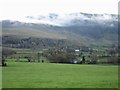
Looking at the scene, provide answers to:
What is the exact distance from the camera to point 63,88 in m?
27.0

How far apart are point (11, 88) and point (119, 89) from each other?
29.5 ft

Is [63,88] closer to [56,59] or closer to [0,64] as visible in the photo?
[0,64]

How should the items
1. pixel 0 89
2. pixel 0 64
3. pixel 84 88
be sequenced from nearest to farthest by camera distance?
pixel 0 89 → pixel 84 88 → pixel 0 64

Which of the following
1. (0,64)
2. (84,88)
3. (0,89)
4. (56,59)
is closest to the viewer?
(0,89)

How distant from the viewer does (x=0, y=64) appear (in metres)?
50.2

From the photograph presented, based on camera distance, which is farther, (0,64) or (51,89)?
(0,64)

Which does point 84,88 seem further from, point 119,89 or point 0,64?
point 0,64

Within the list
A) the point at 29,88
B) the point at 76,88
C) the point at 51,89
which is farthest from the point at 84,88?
the point at 29,88

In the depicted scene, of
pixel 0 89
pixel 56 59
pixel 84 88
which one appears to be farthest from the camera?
pixel 56 59

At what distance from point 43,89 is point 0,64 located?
25.5m

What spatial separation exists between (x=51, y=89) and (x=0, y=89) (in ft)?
14.0

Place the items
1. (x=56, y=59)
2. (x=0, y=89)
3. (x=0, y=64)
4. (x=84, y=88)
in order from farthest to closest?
(x=56, y=59) < (x=0, y=64) < (x=84, y=88) < (x=0, y=89)

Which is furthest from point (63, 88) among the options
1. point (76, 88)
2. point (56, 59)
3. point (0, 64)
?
point (56, 59)

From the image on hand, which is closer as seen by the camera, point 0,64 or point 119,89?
point 119,89
